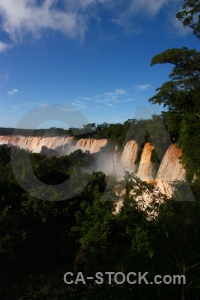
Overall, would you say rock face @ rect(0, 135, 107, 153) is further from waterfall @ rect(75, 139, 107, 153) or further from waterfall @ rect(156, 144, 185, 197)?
waterfall @ rect(156, 144, 185, 197)

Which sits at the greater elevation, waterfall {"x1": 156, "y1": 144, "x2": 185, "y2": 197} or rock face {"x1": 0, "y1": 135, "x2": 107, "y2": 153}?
rock face {"x1": 0, "y1": 135, "x2": 107, "y2": 153}

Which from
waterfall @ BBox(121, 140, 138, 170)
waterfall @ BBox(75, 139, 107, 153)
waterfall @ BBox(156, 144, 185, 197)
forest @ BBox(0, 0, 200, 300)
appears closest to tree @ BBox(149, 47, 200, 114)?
forest @ BBox(0, 0, 200, 300)

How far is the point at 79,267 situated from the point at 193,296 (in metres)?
1.28

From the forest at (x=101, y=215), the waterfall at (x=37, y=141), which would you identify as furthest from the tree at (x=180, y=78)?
the waterfall at (x=37, y=141)

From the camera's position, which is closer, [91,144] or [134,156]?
[134,156]

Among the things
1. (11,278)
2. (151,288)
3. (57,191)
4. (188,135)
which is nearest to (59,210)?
(57,191)

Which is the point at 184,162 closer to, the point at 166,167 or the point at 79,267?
the point at 166,167

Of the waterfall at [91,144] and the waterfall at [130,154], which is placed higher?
the waterfall at [91,144]

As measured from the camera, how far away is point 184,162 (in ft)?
36.6

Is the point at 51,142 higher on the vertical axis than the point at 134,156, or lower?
higher

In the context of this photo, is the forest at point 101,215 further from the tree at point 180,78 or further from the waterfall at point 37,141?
the waterfall at point 37,141

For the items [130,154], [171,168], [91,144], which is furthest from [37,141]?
[171,168]

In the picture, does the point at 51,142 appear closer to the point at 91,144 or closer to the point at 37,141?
the point at 37,141

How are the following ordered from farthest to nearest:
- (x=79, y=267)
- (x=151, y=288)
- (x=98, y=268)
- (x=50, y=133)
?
(x=50, y=133) < (x=79, y=267) < (x=98, y=268) < (x=151, y=288)
